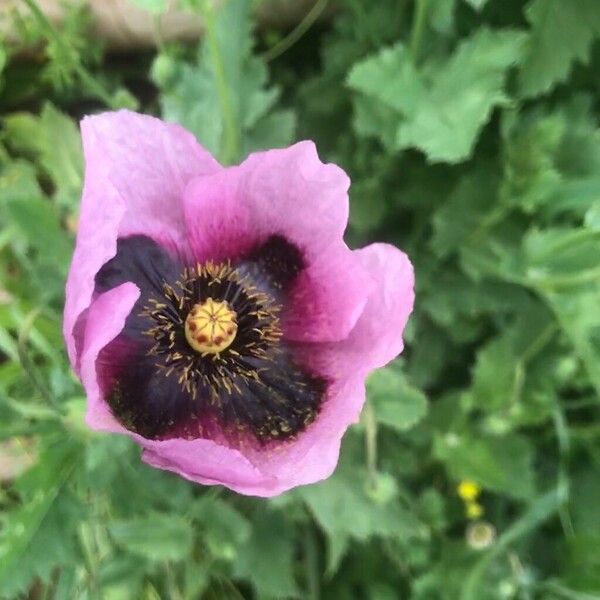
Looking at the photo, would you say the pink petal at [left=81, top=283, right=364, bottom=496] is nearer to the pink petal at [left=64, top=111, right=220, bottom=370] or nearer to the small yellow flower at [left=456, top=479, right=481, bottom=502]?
the pink petal at [left=64, top=111, right=220, bottom=370]

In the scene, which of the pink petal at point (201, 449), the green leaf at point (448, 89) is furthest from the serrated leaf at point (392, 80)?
the pink petal at point (201, 449)

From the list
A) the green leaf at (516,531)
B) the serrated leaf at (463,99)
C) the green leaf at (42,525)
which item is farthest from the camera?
the green leaf at (516,531)

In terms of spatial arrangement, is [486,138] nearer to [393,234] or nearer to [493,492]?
[393,234]

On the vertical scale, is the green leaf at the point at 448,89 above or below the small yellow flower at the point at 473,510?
above

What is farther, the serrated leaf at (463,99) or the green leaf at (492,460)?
the green leaf at (492,460)

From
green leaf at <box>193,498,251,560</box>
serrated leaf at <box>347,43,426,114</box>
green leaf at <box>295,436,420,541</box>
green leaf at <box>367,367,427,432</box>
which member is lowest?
green leaf at <box>295,436,420,541</box>

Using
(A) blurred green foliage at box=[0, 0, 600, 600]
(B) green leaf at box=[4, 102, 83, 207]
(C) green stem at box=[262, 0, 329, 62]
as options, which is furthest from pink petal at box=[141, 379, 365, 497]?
(C) green stem at box=[262, 0, 329, 62]

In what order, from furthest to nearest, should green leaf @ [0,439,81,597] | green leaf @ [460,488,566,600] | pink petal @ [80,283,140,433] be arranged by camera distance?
green leaf @ [460,488,566,600] < green leaf @ [0,439,81,597] < pink petal @ [80,283,140,433]

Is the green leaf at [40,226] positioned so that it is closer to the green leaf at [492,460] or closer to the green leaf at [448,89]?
the green leaf at [448,89]
